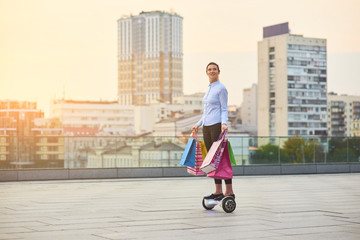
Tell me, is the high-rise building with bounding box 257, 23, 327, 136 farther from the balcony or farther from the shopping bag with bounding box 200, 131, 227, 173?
the shopping bag with bounding box 200, 131, 227, 173

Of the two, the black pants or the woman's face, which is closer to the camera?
the black pants

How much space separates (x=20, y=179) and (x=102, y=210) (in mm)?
6687

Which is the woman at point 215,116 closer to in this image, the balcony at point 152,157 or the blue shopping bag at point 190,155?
the blue shopping bag at point 190,155

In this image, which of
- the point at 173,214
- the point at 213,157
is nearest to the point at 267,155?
the point at 213,157

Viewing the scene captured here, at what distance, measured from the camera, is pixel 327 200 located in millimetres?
9156

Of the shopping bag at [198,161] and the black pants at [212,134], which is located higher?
the black pants at [212,134]

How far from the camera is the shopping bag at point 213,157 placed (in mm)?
7613

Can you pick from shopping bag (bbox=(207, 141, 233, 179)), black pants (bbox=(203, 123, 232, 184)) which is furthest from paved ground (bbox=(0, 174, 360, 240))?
black pants (bbox=(203, 123, 232, 184))

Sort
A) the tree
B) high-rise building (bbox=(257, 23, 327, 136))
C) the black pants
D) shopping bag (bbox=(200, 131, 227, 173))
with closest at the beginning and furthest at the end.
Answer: shopping bag (bbox=(200, 131, 227, 173)), the black pants, the tree, high-rise building (bbox=(257, 23, 327, 136))

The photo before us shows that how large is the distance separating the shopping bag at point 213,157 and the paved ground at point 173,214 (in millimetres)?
514

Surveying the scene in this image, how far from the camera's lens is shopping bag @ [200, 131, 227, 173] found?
25.0 feet

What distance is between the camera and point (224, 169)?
25.5ft

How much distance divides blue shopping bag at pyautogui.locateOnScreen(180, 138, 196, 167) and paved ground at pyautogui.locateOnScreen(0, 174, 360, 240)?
0.55m

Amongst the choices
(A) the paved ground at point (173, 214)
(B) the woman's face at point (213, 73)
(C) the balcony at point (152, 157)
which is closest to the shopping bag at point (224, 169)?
(A) the paved ground at point (173, 214)
